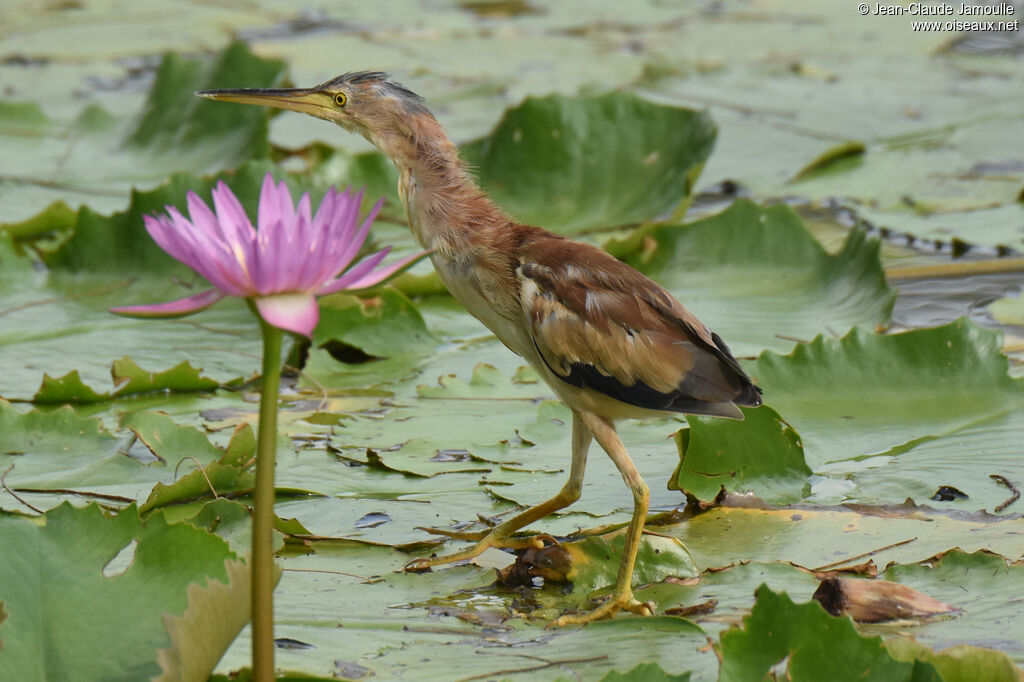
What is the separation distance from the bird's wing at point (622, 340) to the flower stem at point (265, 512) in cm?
102

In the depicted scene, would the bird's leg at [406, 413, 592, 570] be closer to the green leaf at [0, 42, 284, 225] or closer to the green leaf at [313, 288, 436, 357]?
the green leaf at [313, 288, 436, 357]

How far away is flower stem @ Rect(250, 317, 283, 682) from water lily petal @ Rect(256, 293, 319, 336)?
0.07 feet

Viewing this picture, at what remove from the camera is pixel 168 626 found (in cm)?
149

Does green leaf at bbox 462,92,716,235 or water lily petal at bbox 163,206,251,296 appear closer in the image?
water lily petal at bbox 163,206,251,296

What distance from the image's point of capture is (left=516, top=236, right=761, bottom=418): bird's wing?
7.57 feet

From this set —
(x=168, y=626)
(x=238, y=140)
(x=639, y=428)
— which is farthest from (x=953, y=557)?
(x=238, y=140)

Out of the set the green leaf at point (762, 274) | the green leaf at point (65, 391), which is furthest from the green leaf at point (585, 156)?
the green leaf at point (65, 391)

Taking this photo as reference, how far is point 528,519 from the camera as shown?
2387 mm

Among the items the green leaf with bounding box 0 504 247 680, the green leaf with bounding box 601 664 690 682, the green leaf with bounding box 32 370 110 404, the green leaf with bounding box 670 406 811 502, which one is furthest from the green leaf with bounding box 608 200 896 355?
the green leaf with bounding box 0 504 247 680

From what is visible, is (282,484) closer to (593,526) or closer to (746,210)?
(593,526)

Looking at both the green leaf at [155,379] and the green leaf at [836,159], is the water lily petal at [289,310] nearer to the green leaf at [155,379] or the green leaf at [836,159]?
the green leaf at [155,379]

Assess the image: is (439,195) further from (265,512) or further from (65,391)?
(265,512)

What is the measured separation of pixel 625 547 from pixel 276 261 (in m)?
1.03

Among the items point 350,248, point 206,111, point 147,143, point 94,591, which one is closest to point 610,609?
point 94,591
